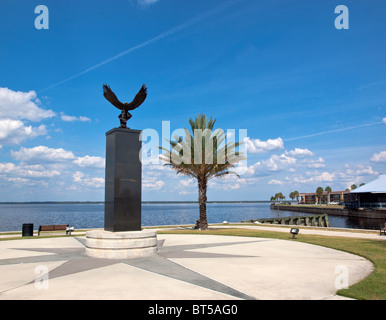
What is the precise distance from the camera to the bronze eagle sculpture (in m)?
12.7

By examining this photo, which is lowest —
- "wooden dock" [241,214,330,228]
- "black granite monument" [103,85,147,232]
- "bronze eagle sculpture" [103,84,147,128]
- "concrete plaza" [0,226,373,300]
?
"wooden dock" [241,214,330,228]

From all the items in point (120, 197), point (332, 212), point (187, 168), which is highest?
point (187, 168)

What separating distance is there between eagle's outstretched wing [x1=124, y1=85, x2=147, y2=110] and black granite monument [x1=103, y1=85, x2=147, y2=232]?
809 mm

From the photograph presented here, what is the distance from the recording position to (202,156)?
23.6 meters

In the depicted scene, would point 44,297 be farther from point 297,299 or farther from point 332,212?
point 332,212

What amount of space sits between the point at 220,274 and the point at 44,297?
13.7ft

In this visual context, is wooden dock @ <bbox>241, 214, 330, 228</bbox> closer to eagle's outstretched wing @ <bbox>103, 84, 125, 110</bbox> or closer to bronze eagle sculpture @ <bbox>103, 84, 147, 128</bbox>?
bronze eagle sculpture @ <bbox>103, 84, 147, 128</bbox>

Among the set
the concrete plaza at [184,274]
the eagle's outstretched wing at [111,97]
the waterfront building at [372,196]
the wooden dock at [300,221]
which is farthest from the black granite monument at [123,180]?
the waterfront building at [372,196]

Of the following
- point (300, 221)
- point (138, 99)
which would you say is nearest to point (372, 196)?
point (300, 221)

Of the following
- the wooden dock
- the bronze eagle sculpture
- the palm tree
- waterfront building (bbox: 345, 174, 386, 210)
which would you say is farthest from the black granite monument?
waterfront building (bbox: 345, 174, 386, 210)

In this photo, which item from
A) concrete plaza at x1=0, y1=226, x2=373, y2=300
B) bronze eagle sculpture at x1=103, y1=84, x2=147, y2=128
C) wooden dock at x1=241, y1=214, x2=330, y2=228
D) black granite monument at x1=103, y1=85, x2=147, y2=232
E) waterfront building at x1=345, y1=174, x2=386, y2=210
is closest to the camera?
concrete plaza at x1=0, y1=226, x2=373, y2=300
